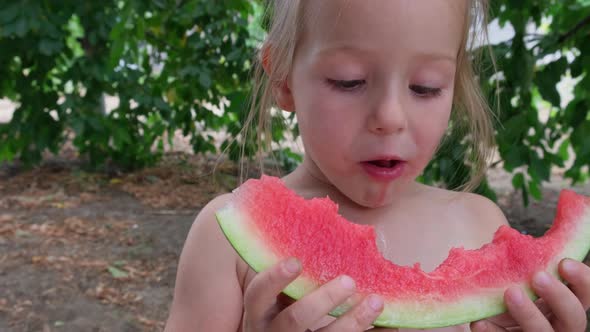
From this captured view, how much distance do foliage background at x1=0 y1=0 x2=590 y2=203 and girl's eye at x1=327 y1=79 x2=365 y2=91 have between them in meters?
1.55

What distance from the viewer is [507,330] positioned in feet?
3.51

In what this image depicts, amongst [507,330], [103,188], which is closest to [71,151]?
[103,188]

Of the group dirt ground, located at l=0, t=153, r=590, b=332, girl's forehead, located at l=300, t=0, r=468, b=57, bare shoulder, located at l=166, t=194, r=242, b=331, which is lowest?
dirt ground, located at l=0, t=153, r=590, b=332

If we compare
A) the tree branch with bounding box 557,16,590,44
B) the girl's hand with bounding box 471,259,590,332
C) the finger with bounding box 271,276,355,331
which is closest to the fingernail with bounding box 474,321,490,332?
the girl's hand with bounding box 471,259,590,332

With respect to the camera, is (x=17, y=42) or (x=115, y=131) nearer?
(x=17, y=42)

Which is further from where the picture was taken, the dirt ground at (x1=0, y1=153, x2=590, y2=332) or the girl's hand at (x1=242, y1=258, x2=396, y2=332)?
the dirt ground at (x1=0, y1=153, x2=590, y2=332)

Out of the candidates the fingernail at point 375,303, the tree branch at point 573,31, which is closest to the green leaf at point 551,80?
the tree branch at point 573,31

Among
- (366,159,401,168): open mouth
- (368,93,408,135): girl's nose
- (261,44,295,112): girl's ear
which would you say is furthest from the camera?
(261,44,295,112): girl's ear

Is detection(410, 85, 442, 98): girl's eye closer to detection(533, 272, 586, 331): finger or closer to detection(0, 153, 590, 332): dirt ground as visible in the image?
detection(533, 272, 586, 331): finger

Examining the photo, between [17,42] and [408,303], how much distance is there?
377 cm

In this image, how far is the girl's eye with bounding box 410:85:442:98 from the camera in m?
1.17

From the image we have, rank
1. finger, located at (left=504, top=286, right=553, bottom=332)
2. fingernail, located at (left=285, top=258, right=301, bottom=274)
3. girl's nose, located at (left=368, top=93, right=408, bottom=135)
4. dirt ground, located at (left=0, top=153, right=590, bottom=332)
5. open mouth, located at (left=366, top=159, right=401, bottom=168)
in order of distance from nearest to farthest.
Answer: fingernail, located at (left=285, top=258, right=301, bottom=274), finger, located at (left=504, top=286, right=553, bottom=332), girl's nose, located at (left=368, top=93, right=408, bottom=135), open mouth, located at (left=366, top=159, right=401, bottom=168), dirt ground, located at (left=0, top=153, right=590, bottom=332)

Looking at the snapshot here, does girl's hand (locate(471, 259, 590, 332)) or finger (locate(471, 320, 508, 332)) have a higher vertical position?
girl's hand (locate(471, 259, 590, 332))

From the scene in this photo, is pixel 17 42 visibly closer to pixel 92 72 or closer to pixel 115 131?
pixel 92 72
